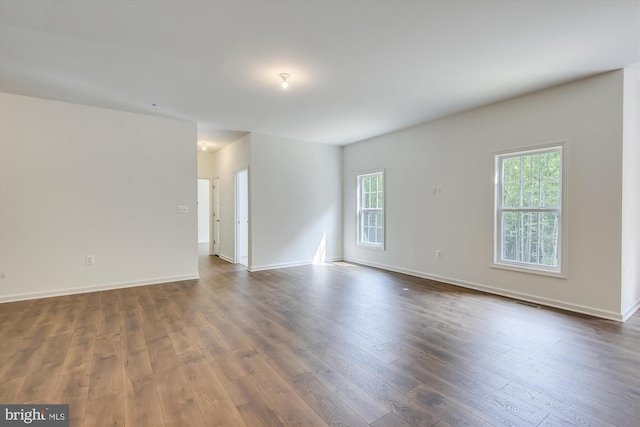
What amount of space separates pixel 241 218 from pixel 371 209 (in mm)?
2897

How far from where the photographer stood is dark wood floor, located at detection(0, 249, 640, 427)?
1.77 meters

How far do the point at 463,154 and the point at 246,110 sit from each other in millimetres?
3408

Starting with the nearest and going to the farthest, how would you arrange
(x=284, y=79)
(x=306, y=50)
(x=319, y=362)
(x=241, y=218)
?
(x=319, y=362) → (x=306, y=50) → (x=284, y=79) → (x=241, y=218)

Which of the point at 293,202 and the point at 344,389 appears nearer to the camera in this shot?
the point at 344,389

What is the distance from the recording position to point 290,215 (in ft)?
20.4

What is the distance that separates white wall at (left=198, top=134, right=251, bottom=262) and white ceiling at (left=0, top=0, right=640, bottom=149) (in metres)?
1.85

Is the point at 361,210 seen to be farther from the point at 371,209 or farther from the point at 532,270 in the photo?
the point at 532,270

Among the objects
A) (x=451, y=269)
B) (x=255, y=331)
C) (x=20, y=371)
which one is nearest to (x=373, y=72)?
(x=255, y=331)

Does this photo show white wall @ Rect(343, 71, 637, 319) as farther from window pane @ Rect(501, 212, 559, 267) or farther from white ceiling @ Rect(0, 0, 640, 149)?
white ceiling @ Rect(0, 0, 640, 149)

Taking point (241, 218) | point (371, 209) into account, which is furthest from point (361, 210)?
point (241, 218)

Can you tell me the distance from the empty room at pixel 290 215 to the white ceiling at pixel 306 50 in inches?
1.0

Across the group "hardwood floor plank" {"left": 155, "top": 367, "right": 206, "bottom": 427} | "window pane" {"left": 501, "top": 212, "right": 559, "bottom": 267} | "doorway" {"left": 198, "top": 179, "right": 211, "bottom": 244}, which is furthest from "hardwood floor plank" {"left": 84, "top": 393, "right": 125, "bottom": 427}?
"doorway" {"left": 198, "top": 179, "right": 211, "bottom": 244}

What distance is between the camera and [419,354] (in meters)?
2.46

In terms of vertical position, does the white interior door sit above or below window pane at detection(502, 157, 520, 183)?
below
